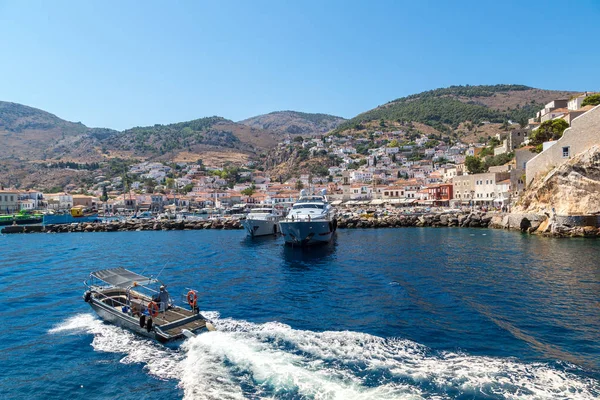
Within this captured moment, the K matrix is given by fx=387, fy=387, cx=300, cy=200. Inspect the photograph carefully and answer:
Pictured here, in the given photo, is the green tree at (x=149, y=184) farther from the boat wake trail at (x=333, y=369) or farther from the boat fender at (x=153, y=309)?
the boat wake trail at (x=333, y=369)

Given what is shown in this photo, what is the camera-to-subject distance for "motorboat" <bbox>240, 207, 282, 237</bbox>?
4038 cm

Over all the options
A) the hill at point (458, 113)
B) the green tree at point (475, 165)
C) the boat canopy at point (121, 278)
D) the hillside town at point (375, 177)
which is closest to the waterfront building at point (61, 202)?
the hillside town at point (375, 177)

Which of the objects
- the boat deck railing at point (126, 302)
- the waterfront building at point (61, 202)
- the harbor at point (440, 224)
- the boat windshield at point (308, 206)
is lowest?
the boat deck railing at point (126, 302)

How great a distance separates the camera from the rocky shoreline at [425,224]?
1351 inches

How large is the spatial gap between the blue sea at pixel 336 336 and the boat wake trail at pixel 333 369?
46mm

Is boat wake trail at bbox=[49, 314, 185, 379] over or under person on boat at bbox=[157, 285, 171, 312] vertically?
under

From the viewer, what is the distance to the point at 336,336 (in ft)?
37.4

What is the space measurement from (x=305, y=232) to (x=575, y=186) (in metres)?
24.3

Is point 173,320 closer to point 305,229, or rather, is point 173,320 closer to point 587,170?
point 305,229

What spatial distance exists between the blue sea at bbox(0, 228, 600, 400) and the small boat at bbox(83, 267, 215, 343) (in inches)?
15.5

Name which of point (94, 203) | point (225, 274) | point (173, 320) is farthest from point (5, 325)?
point (94, 203)

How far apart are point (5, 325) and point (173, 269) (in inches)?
414

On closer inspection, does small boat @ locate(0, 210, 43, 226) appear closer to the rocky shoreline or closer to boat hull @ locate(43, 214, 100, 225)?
boat hull @ locate(43, 214, 100, 225)

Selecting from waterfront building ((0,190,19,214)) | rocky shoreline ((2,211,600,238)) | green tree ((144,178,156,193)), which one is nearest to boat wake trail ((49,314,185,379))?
rocky shoreline ((2,211,600,238))
